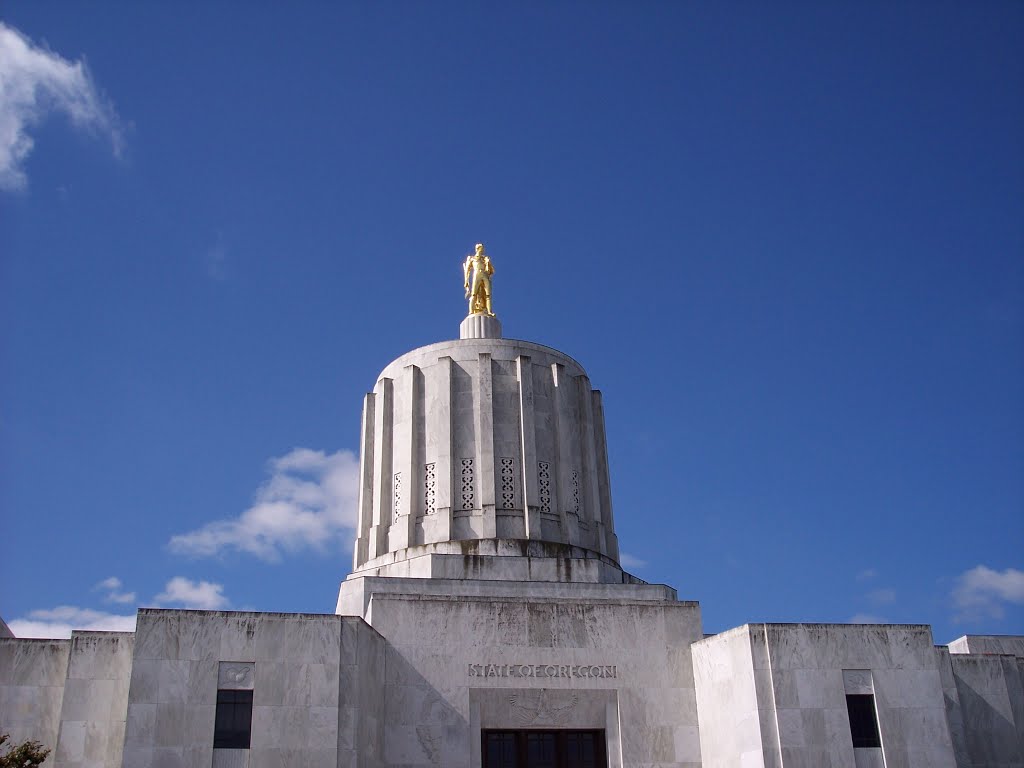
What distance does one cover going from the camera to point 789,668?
22.0 m

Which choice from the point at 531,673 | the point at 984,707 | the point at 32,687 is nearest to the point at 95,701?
the point at 32,687

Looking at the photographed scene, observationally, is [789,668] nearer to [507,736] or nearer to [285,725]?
[507,736]

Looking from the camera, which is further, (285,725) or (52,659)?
(52,659)

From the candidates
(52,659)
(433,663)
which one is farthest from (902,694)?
(52,659)

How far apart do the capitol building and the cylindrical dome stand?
67 mm

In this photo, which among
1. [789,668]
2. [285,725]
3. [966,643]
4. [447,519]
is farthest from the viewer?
[966,643]

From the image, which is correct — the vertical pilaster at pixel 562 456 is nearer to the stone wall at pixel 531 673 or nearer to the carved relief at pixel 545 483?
the carved relief at pixel 545 483

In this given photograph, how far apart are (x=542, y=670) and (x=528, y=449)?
6.49 metres

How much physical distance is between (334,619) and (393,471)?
7782 millimetres

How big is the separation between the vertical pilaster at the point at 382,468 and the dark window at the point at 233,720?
744 cm

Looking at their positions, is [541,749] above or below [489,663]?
below

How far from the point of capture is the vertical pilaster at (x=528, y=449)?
27.1m

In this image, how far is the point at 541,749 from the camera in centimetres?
2336

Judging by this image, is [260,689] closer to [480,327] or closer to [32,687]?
[32,687]
